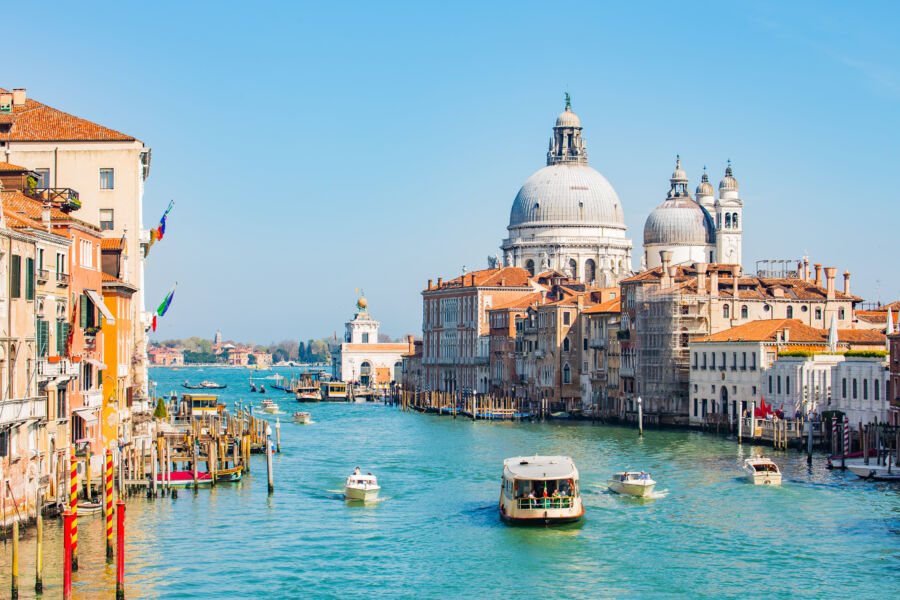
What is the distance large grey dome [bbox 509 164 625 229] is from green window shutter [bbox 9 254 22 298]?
75.1m

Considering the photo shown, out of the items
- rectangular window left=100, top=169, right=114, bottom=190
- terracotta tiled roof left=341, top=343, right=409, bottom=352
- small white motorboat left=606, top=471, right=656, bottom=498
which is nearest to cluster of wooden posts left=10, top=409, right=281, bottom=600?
rectangular window left=100, top=169, right=114, bottom=190

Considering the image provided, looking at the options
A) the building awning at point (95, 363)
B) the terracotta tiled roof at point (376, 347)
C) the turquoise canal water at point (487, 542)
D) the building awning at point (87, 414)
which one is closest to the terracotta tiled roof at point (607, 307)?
the turquoise canal water at point (487, 542)

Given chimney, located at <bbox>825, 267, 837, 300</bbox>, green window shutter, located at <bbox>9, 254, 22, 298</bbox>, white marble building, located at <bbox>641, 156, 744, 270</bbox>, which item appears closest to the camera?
green window shutter, located at <bbox>9, 254, 22, 298</bbox>

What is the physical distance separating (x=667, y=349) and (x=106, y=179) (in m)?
27.5

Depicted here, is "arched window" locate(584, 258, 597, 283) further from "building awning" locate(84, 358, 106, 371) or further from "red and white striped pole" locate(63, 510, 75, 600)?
"red and white striped pole" locate(63, 510, 75, 600)

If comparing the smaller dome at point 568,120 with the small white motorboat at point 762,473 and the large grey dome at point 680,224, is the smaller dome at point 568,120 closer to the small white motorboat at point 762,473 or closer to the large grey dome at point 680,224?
the large grey dome at point 680,224

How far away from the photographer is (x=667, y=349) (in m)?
55.9

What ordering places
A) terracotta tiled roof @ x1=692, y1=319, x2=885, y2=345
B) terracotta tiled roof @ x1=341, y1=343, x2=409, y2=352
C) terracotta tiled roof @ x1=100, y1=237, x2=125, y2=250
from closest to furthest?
terracotta tiled roof @ x1=100, y1=237, x2=125, y2=250 < terracotta tiled roof @ x1=692, y1=319, x2=885, y2=345 < terracotta tiled roof @ x1=341, y1=343, x2=409, y2=352

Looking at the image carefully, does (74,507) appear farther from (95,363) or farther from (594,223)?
(594,223)

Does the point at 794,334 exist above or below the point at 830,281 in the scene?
below

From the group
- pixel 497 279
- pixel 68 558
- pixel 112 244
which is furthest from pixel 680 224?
pixel 68 558

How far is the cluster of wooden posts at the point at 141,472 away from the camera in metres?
19.9

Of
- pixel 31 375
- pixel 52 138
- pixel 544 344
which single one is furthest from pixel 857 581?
pixel 544 344

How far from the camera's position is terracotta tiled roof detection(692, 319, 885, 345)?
49.1m
